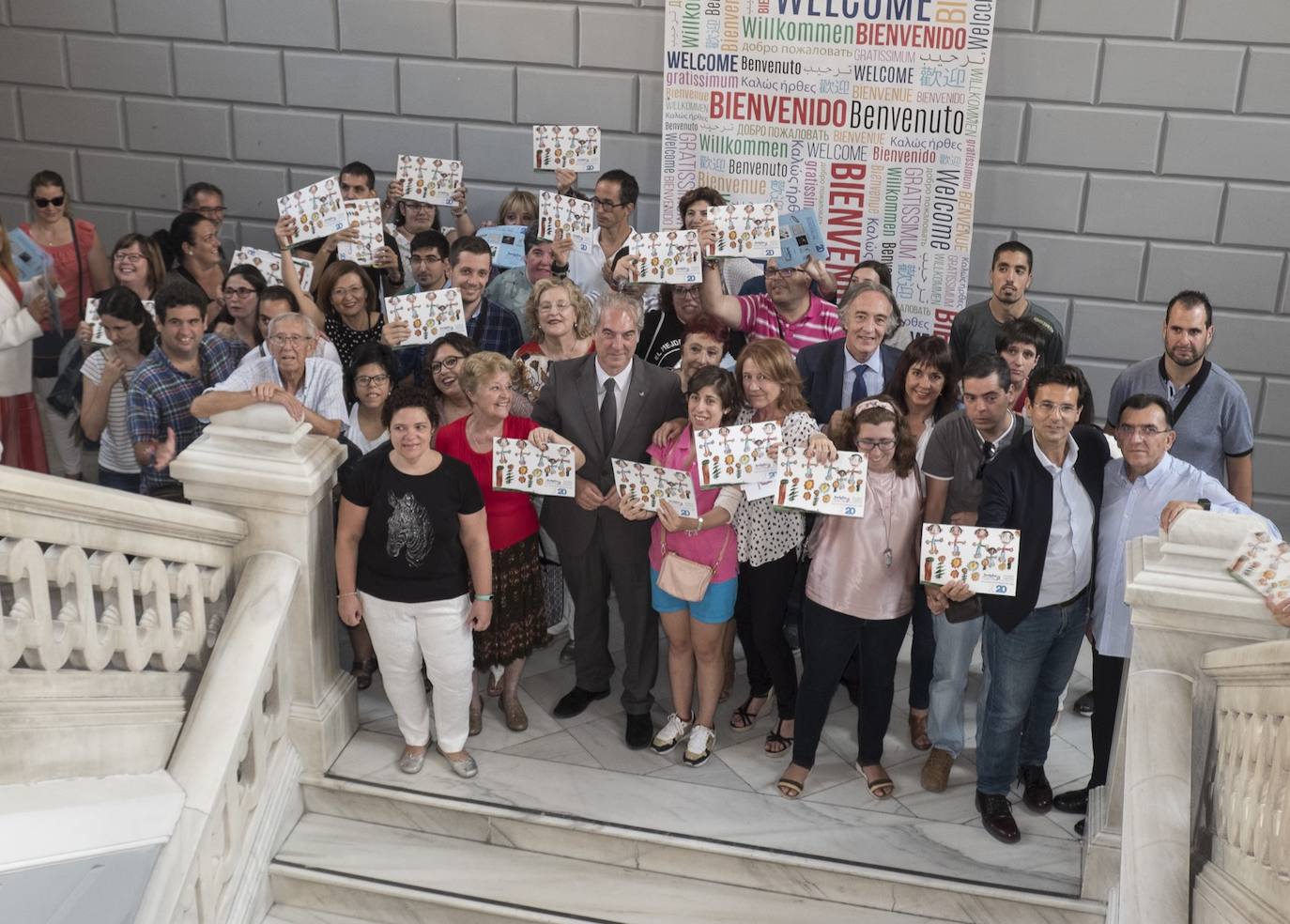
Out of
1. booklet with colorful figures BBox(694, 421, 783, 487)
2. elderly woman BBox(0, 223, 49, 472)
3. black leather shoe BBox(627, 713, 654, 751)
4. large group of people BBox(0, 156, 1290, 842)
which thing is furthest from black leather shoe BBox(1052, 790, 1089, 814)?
elderly woman BBox(0, 223, 49, 472)

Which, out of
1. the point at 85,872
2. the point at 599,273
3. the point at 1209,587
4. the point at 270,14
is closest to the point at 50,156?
the point at 270,14

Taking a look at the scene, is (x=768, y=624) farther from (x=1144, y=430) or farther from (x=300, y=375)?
(x=300, y=375)

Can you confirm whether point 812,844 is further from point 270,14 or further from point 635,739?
point 270,14

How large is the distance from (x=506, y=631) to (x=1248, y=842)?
8.75ft

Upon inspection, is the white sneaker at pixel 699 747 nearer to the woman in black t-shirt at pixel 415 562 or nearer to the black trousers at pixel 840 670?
the black trousers at pixel 840 670

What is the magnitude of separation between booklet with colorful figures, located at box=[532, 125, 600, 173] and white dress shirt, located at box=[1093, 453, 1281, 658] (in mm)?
3445

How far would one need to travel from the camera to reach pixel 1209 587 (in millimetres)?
3715

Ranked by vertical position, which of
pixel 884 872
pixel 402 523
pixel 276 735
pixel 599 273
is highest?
pixel 599 273

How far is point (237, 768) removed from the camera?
162 inches

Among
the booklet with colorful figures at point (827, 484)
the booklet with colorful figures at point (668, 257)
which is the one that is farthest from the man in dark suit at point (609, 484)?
the booklet with colorful figures at point (827, 484)

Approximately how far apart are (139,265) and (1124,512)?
4.67 m

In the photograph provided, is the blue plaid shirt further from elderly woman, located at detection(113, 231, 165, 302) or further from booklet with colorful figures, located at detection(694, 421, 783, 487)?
booklet with colorful figures, located at detection(694, 421, 783, 487)

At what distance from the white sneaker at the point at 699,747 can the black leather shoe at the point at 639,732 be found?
0.17 m

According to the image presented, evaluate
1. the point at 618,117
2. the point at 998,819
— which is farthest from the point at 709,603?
the point at 618,117
